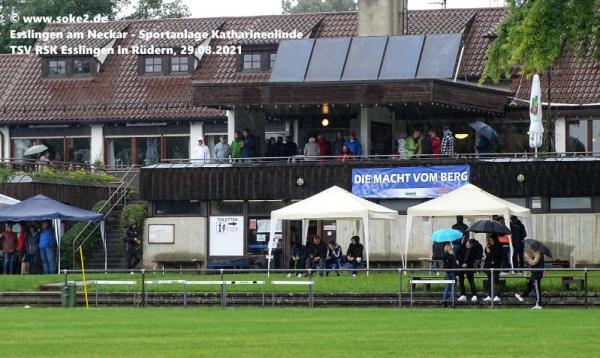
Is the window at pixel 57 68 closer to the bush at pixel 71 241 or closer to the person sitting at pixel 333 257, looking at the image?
the bush at pixel 71 241

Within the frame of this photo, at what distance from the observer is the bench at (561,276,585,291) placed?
4194 centimetres

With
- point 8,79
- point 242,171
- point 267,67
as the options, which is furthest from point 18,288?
point 8,79

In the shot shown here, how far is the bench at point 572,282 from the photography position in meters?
41.9

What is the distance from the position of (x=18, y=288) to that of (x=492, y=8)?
3155 centimetres

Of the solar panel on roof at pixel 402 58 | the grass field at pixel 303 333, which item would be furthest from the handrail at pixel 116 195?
the grass field at pixel 303 333

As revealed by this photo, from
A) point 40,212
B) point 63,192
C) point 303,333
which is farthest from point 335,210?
point 303,333

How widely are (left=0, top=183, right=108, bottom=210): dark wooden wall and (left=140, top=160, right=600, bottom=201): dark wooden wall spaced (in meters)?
2.62

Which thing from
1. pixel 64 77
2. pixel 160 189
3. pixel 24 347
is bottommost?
pixel 24 347

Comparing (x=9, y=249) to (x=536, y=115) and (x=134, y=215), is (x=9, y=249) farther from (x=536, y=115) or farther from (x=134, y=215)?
(x=536, y=115)

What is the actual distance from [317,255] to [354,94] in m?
9.26

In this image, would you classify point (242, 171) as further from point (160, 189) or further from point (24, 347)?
point (24, 347)

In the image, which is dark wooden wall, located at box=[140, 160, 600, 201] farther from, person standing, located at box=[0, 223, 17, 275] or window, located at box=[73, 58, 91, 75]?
window, located at box=[73, 58, 91, 75]

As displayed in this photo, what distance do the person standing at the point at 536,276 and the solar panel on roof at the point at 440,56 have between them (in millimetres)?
18429

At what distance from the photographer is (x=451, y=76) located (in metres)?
59.2
